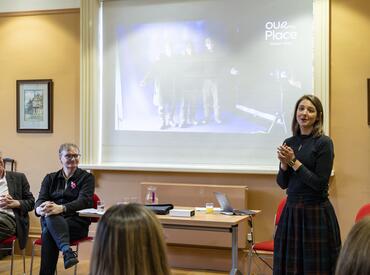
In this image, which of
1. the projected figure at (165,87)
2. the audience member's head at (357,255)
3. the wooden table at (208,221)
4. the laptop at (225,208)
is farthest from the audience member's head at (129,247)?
the projected figure at (165,87)

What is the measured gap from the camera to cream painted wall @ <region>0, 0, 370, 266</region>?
4.57 m

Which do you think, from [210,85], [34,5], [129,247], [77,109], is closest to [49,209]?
[77,109]

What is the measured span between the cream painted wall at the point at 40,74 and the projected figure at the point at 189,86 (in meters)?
1.18

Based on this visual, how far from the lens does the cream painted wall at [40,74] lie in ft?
17.9

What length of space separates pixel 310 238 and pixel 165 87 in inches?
97.2

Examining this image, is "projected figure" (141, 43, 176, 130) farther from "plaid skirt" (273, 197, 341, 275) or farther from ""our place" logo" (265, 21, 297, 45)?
"plaid skirt" (273, 197, 341, 275)

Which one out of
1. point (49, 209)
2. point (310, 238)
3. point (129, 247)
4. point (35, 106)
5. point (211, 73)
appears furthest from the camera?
point (35, 106)

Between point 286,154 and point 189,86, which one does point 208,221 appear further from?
point 189,86

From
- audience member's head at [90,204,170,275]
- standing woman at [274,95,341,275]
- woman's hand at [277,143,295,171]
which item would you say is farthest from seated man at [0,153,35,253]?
audience member's head at [90,204,170,275]

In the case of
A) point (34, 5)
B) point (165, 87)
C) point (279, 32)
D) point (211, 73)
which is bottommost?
point (165, 87)

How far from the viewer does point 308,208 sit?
10.7 ft

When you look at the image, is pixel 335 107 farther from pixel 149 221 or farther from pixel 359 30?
pixel 149 221

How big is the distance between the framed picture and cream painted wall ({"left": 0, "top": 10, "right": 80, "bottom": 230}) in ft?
0.19

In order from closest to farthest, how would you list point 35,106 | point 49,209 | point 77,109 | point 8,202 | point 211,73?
point 49,209
point 8,202
point 211,73
point 77,109
point 35,106
